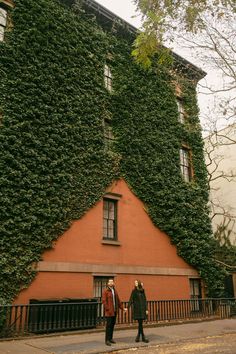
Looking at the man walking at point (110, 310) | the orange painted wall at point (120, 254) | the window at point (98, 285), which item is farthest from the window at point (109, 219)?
the man walking at point (110, 310)

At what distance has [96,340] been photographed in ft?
36.2

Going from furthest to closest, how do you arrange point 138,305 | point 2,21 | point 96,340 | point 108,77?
point 108,77
point 2,21
point 138,305
point 96,340

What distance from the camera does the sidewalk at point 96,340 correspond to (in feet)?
31.1

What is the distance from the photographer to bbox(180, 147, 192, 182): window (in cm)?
2253

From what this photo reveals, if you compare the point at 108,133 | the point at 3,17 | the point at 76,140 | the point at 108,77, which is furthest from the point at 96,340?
the point at 3,17

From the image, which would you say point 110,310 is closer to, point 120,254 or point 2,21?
point 120,254

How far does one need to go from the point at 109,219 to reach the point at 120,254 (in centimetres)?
181

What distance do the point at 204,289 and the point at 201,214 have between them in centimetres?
444

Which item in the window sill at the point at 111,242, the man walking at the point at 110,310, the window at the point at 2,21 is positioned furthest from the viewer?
the window sill at the point at 111,242

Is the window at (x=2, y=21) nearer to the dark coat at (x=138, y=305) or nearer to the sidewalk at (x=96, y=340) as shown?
the dark coat at (x=138, y=305)

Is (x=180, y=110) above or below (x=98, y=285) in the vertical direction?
above

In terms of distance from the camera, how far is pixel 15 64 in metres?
15.6

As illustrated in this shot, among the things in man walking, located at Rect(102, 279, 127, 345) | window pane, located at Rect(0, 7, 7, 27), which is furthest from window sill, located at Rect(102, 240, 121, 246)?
window pane, located at Rect(0, 7, 7, 27)

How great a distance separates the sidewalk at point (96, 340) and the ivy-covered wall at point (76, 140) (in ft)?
9.41
